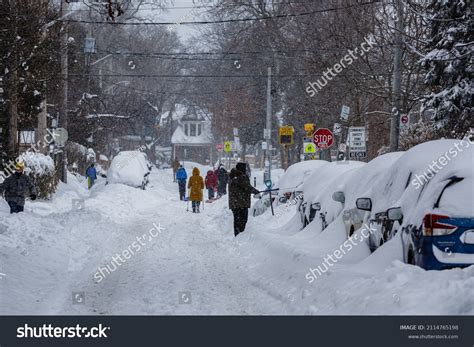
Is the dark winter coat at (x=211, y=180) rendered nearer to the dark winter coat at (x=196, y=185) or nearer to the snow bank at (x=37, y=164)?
the dark winter coat at (x=196, y=185)

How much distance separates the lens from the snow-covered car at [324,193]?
13.6 meters

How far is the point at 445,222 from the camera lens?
25.2 feet

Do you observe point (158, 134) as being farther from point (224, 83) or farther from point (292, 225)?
point (292, 225)

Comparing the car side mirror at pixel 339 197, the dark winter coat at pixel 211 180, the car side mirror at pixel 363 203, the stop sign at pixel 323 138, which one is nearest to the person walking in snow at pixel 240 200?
the car side mirror at pixel 339 197

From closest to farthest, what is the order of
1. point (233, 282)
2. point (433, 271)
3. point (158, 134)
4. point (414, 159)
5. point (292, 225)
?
point (433, 271) < point (414, 159) < point (233, 282) < point (292, 225) < point (158, 134)

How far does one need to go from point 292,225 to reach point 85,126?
2702 cm

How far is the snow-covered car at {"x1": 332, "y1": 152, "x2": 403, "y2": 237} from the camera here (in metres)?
11.6

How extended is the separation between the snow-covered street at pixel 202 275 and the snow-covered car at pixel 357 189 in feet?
1.57

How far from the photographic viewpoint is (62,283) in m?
10.2

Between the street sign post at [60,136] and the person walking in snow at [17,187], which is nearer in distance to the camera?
the person walking in snow at [17,187]

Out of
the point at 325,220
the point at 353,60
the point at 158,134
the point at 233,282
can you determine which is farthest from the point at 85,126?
the point at 158,134

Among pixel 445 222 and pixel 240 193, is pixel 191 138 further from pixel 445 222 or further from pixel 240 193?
pixel 445 222

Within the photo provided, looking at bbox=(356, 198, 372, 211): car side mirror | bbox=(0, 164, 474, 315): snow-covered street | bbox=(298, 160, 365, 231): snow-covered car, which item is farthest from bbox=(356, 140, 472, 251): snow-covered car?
bbox=(298, 160, 365, 231): snow-covered car

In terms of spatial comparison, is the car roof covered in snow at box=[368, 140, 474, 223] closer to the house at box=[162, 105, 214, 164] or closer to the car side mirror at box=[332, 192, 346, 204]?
the car side mirror at box=[332, 192, 346, 204]
